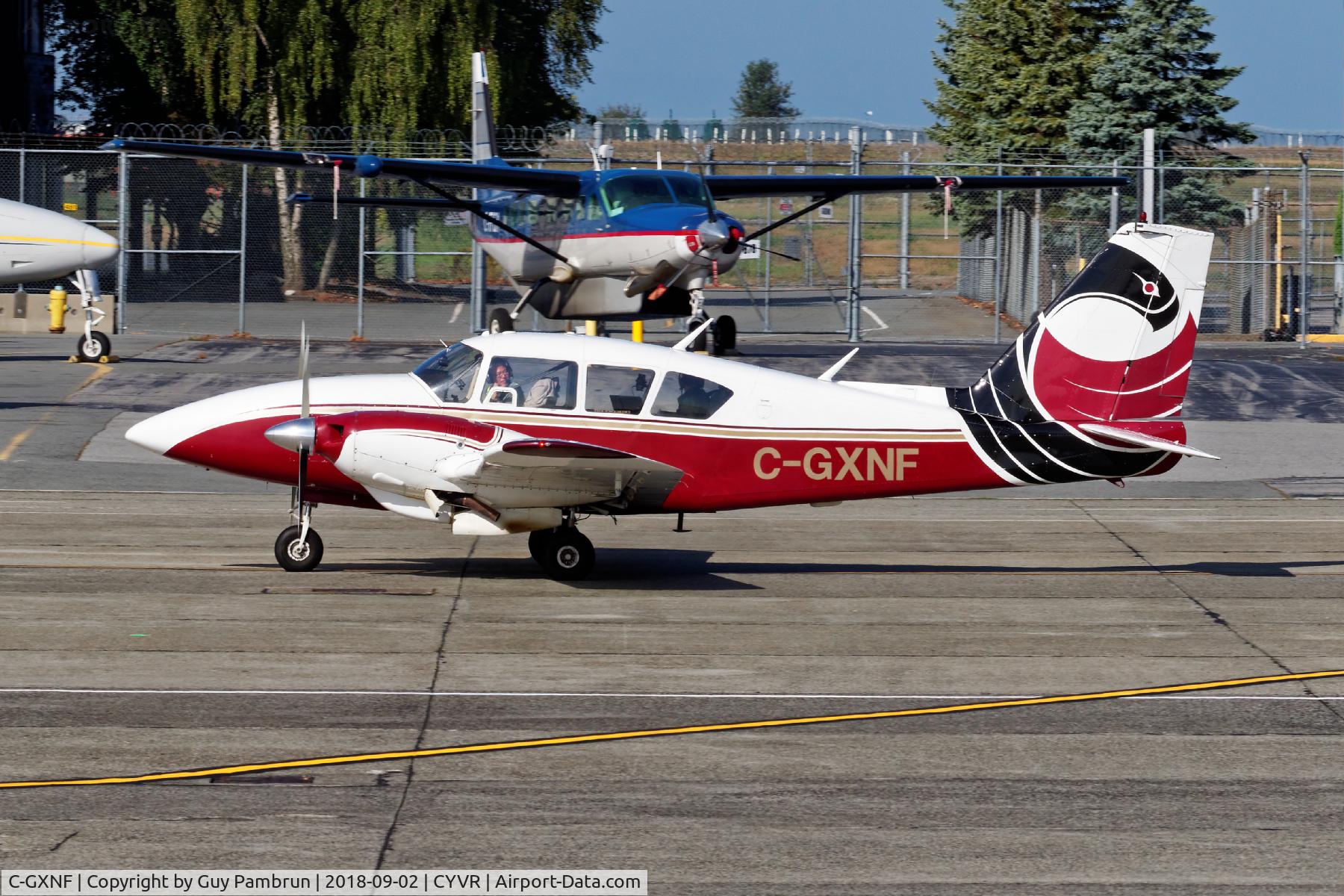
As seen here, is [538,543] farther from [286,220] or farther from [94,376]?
[286,220]

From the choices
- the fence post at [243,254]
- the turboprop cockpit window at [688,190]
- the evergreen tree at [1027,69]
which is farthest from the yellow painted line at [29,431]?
the evergreen tree at [1027,69]

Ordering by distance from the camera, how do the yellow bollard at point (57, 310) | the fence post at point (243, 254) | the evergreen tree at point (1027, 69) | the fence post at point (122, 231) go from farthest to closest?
the evergreen tree at point (1027, 69)
the yellow bollard at point (57, 310)
the fence post at point (122, 231)
the fence post at point (243, 254)

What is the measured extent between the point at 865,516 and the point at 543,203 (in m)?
12.7

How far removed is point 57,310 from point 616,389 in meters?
23.9

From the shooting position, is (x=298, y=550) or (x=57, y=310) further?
(x=57, y=310)

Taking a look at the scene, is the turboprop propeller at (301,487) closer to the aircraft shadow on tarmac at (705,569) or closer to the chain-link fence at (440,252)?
the aircraft shadow on tarmac at (705,569)

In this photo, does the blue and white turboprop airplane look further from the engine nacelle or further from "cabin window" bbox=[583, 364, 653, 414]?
the engine nacelle

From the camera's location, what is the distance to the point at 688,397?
14266 mm

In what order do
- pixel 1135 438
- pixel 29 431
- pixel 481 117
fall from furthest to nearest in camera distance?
pixel 481 117, pixel 29 431, pixel 1135 438

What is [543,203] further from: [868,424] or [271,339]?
[868,424]

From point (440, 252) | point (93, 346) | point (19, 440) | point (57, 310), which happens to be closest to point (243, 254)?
point (57, 310)

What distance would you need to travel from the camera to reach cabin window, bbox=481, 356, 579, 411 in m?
14.1

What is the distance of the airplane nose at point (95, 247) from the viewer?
98.2 ft

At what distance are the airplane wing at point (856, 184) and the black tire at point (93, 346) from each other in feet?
37.3
